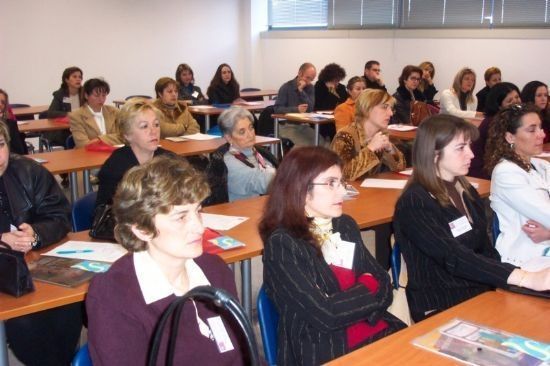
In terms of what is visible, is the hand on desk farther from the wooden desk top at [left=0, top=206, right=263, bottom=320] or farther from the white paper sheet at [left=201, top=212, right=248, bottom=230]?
the white paper sheet at [left=201, top=212, right=248, bottom=230]

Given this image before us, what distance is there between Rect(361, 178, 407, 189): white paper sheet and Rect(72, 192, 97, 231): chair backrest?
161cm

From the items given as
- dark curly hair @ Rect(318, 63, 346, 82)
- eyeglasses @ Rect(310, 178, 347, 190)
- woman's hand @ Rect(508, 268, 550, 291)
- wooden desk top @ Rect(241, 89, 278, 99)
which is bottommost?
woman's hand @ Rect(508, 268, 550, 291)

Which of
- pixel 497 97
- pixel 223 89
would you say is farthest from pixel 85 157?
pixel 223 89

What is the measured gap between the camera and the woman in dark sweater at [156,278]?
5.19 ft

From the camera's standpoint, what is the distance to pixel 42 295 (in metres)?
2.10

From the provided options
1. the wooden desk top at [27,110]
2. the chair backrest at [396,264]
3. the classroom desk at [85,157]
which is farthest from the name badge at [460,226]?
the wooden desk top at [27,110]

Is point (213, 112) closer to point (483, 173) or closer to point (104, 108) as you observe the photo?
point (104, 108)

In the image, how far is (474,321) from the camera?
1.86 meters

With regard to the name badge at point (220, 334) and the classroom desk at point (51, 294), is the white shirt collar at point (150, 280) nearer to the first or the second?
the name badge at point (220, 334)

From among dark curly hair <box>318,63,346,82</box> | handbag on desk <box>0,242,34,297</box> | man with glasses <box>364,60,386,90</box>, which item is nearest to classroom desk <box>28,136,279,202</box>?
handbag on desk <box>0,242,34,297</box>

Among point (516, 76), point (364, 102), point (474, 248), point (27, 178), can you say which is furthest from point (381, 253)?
point (516, 76)

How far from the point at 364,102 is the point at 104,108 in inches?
122

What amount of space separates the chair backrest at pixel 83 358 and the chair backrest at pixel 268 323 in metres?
0.60

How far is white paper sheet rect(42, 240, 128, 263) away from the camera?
8.00 ft
